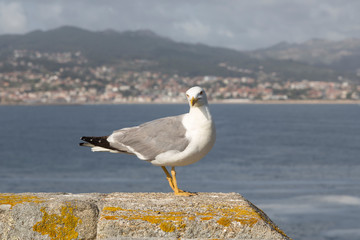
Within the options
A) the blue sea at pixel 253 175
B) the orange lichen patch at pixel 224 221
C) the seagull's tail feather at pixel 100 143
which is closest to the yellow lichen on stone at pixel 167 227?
the orange lichen patch at pixel 224 221

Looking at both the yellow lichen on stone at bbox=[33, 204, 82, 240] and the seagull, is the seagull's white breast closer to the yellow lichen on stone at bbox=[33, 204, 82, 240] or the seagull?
the seagull

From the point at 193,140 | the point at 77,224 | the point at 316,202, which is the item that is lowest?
the point at 316,202

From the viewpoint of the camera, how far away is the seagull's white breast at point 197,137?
4410mm

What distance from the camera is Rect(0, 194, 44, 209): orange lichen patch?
3.24 metres

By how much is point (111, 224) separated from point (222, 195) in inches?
50.5

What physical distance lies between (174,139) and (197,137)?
0.82ft

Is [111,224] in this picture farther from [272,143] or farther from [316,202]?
[272,143]

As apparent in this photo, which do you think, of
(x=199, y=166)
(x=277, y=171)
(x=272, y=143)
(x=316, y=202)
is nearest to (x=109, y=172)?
(x=199, y=166)

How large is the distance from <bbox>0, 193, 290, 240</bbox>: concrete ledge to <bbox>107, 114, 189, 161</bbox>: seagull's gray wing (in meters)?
1.16

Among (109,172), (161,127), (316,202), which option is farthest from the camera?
(109,172)

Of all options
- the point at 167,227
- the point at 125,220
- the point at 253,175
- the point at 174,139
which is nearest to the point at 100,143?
the point at 174,139

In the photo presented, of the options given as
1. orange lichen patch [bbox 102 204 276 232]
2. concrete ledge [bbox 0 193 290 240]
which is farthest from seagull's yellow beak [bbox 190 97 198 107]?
orange lichen patch [bbox 102 204 276 232]

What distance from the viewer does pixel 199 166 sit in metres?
46.4

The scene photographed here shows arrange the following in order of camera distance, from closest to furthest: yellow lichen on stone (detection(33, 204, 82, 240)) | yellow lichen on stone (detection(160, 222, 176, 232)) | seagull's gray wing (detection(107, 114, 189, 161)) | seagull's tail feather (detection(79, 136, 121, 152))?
A: 1. yellow lichen on stone (detection(160, 222, 176, 232))
2. yellow lichen on stone (detection(33, 204, 82, 240))
3. seagull's gray wing (detection(107, 114, 189, 161))
4. seagull's tail feather (detection(79, 136, 121, 152))
